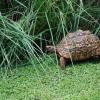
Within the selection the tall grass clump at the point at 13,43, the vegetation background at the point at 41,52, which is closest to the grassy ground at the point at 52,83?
the vegetation background at the point at 41,52

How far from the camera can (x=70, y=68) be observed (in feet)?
12.3

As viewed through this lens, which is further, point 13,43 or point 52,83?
point 13,43

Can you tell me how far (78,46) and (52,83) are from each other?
2.13 feet

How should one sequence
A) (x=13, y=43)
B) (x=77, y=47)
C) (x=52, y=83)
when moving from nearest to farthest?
1. (x=52, y=83)
2. (x=13, y=43)
3. (x=77, y=47)

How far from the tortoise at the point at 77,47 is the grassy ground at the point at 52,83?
0.08 meters

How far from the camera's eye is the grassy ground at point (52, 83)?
311 cm

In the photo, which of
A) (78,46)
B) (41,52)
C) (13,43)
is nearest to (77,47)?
(78,46)

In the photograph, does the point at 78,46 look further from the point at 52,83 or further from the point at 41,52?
the point at 52,83

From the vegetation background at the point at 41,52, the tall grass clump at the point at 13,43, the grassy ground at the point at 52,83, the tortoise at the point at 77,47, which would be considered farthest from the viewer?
the tortoise at the point at 77,47

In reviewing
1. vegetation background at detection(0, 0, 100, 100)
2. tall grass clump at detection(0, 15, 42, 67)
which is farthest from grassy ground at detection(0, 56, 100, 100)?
tall grass clump at detection(0, 15, 42, 67)

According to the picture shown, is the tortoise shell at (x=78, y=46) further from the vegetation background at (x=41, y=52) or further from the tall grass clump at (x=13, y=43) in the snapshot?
the tall grass clump at (x=13, y=43)

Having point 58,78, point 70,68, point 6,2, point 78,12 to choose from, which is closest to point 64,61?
point 70,68

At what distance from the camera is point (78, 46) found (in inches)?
153

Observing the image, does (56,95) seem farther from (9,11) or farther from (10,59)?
(9,11)
